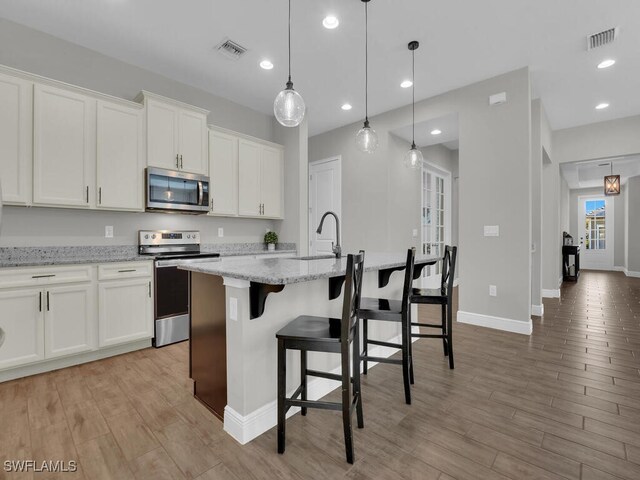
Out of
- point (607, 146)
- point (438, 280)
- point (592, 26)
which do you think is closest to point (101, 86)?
point (592, 26)

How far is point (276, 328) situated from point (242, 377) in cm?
32

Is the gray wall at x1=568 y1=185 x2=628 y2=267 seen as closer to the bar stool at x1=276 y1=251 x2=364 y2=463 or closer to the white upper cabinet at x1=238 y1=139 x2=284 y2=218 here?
the white upper cabinet at x1=238 y1=139 x2=284 y2=218

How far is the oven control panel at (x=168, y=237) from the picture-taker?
3.60 meters

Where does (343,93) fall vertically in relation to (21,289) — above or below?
above

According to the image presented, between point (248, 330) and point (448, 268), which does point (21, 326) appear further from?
point (448, 268)

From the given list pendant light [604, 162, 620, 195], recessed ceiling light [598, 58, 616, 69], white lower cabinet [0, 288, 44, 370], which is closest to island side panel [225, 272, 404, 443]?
white lower cabinet [0, 288, 44, 370]

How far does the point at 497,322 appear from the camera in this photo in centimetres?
379

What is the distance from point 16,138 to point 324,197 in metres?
4.14

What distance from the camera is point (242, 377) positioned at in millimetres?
1761

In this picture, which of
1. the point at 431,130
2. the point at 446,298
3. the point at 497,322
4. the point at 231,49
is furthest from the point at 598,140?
the point at 231,49

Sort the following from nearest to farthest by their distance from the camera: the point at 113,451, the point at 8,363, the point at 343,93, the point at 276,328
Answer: the point at 113,451, the point at 276,328, the point at 8,363, the point at 343,93

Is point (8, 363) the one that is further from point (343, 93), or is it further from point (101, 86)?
point (343, 93)

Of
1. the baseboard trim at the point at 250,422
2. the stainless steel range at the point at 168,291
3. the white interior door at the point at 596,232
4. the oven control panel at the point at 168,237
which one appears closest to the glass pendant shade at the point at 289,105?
the stainless steel range at the point at 168,291

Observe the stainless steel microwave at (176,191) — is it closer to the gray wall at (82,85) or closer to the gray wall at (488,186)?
the gray wall at (82,85)
